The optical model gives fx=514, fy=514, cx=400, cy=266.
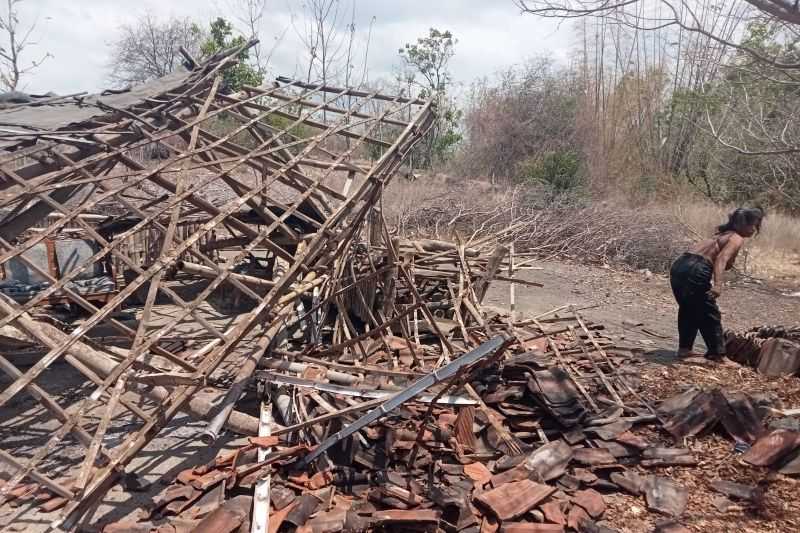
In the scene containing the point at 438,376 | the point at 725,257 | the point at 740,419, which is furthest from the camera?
the point at 725,257

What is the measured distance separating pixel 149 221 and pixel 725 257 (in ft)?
17.7

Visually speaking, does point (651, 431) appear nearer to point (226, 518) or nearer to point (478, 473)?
point (478, 473)

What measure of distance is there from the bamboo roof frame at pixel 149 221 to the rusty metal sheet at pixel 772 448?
357 centimetres

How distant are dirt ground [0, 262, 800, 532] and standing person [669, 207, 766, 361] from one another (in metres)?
0.42

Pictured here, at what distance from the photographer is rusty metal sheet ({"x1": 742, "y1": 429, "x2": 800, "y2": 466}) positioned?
3.58m

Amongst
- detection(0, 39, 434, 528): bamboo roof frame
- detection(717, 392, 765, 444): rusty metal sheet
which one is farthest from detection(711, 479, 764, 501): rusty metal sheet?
detection(0, 39, 434, 528): bamboo roof frame

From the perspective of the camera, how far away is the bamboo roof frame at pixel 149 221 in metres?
2.95

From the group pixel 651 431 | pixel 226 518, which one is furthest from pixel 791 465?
pixel 226 518

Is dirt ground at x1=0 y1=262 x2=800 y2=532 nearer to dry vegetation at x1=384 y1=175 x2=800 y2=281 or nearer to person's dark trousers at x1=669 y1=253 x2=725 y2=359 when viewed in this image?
person's dark trousers at x1=669 y1=253 x2=725 y2=359

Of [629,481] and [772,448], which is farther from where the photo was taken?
[772,448]

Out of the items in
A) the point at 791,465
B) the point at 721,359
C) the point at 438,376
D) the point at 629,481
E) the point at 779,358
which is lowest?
the point at 629,481

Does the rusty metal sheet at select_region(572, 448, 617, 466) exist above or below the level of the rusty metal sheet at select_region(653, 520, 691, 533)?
above

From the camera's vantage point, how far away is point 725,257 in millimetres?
5262

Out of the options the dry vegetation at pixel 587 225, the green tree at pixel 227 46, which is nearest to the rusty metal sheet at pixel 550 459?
the dry vegetation at pixel 587 225
